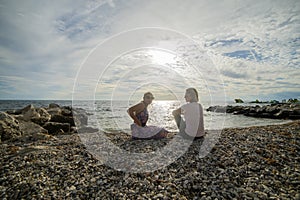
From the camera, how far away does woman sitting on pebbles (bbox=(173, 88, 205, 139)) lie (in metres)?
6.85

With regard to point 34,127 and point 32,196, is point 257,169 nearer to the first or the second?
point 32,196

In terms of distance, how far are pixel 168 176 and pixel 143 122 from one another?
11.5 ft

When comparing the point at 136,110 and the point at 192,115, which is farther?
the point at 136,110

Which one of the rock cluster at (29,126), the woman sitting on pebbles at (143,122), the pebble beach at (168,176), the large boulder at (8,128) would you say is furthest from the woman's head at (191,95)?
the large boulder at (8,128)

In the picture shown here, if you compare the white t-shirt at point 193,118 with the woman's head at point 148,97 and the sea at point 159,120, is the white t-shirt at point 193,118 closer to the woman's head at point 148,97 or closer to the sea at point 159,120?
the sea at point 159,120

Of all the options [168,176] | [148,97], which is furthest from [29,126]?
[168,176]

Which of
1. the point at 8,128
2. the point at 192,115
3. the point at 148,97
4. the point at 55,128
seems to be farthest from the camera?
the point at 55,128

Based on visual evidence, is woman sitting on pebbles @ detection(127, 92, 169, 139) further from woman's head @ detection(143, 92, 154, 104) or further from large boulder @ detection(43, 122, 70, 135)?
large boulder @ detection(43, 122, 70, 135)

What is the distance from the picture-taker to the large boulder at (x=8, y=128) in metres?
8.38

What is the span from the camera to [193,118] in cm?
693

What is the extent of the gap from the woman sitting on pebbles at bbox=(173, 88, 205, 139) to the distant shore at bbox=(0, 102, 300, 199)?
4.27 ft

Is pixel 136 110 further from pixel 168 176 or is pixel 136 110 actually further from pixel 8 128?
pixel 8 128

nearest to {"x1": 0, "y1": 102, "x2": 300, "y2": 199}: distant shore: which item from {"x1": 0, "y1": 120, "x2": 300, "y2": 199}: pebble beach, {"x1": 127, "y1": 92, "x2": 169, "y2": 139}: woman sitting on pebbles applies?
{"x1": 0, "y1": 120, "x2": 300, "y2": 199}: pebble beach

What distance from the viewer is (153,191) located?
12.1ft
